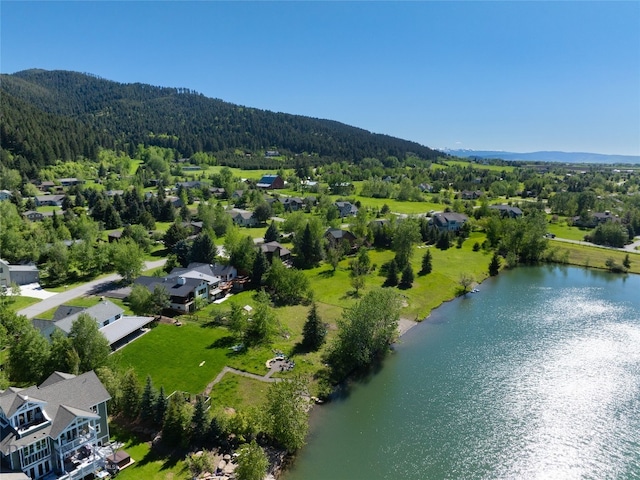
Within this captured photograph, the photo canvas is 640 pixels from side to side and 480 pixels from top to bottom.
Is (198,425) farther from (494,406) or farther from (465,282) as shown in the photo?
(465,282)

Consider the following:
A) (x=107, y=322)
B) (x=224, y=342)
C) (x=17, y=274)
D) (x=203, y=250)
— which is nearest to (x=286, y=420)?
(x=224, y=342)

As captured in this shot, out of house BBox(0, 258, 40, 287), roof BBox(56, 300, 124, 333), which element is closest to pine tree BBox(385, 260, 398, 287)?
roof BBox(56, 300, 124, 333)

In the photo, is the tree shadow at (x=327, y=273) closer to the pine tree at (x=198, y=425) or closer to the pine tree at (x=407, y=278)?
the pine tree at (x=407, y=278)

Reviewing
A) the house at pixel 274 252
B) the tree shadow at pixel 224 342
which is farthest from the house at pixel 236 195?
the tree shadow at pixel 224 342

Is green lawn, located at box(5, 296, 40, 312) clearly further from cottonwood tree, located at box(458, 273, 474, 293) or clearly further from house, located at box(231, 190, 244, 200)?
house, located at box(231, 190, 244, 200)

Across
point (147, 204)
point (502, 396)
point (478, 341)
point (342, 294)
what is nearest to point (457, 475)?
point (502, 396)

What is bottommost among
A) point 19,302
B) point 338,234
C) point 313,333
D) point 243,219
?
point 19,302
